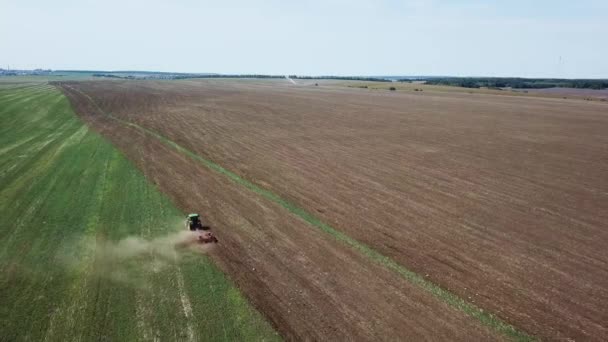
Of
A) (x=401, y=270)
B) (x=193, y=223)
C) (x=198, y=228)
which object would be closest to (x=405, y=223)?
(x=401, y=270)

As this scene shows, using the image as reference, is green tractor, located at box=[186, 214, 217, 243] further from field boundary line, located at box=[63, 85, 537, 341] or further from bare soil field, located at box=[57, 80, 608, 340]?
field boundary line, located at box=[63, 85, 537, 341]

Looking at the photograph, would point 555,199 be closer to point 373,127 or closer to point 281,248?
point 281,248

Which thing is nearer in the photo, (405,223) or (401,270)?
(401,270)

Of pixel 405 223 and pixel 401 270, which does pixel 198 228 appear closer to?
pixel 401 270

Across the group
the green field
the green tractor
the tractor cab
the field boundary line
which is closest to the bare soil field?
the field boundary line

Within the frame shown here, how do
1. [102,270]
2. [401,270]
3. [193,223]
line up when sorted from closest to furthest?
[102,270] < [401,270] < [193,223]
